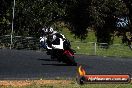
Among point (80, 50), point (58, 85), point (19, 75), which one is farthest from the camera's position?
point (80, 50)

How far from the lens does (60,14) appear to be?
4416cm

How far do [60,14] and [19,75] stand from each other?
26582mm

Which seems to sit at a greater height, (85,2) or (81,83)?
(85,2)

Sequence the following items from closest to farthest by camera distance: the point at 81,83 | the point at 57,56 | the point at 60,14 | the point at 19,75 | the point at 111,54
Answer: the point at 81,83 < the point at 19,75 < the point at 57,56 < the point at 111,54 < the point at 60,14

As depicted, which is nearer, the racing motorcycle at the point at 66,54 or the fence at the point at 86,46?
the racing motorcycle at the point at 66,54

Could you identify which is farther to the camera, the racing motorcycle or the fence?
the fence

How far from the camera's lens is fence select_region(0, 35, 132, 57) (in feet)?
117

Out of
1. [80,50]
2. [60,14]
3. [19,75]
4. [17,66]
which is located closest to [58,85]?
[19,75]

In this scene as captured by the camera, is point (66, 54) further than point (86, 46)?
No

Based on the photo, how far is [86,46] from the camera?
37812mm

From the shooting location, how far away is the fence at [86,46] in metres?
35.7

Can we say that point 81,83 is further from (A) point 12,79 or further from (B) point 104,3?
(B) point 104,3

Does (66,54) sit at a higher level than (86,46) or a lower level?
higher

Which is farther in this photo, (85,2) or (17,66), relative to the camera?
(85,2)
